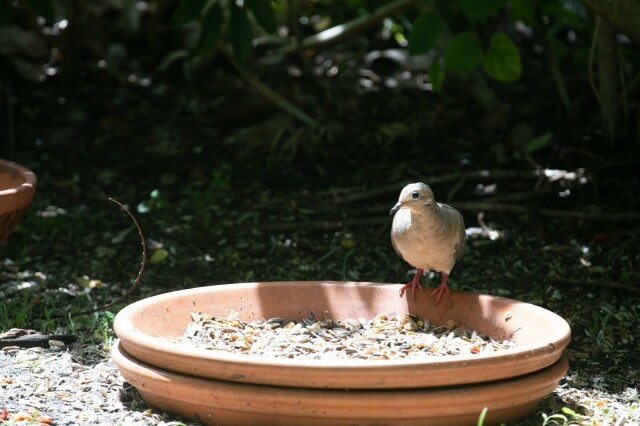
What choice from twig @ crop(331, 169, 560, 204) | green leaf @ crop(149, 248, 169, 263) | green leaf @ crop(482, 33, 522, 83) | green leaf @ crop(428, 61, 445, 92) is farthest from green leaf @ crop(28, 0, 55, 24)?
green leaf @ crop(482, 33, 522, 83)

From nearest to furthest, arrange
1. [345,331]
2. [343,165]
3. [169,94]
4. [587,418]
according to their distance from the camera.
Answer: [587,418]
[345,331]
[343,165]
[169,94]

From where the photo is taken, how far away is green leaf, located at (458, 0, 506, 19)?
14.9ft

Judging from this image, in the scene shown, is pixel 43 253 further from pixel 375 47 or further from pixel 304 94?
pixel 375 47

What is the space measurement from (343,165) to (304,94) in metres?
0.95

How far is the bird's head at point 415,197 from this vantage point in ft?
11.1

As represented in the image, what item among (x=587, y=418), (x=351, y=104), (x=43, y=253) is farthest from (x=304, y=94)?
(x=587, y=418)

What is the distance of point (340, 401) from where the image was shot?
104 inches

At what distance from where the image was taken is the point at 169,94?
23.1 ft

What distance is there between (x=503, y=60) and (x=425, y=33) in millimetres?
453

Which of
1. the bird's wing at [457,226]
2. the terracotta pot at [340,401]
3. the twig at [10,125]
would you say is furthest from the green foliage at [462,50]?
the twig at [10,125]

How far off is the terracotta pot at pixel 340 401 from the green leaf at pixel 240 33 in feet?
8.08

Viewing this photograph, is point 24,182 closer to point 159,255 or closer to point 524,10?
point 159,255

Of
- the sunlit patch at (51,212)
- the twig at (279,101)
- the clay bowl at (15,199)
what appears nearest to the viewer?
the clay bowl at (15,199)

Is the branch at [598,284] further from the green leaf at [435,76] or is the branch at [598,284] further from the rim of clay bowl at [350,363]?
the green leaf at [435,76]
